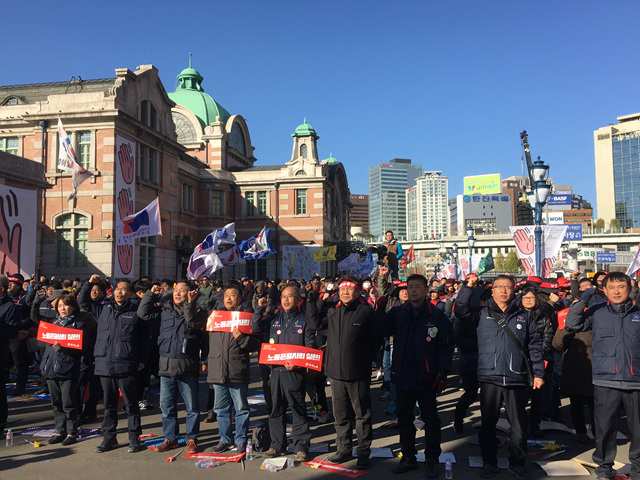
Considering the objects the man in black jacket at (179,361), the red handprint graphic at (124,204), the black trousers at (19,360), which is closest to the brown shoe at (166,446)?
the man in black jacket at (179,361)

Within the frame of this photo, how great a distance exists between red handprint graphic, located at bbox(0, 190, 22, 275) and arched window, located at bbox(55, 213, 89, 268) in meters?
6.15

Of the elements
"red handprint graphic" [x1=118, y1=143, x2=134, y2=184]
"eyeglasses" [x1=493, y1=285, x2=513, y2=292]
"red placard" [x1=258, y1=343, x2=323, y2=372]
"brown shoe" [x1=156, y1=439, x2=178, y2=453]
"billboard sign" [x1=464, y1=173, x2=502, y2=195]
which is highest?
"billboard sign" [x1=464, y1=173, x2=502, y2=195]

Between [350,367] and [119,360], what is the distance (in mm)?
2866

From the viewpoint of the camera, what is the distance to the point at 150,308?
6.71 metres

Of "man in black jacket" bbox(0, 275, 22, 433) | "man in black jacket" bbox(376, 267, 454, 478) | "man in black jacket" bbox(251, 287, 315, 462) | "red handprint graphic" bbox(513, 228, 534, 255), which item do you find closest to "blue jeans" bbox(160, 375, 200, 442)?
"man in black jacket" bbox(251, 287, 315, 462)

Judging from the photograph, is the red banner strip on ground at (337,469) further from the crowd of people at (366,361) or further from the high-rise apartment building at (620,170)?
the high-rise apartment building at (620,170)

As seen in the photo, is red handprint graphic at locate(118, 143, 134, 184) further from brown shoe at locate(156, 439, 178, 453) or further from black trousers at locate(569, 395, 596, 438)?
black trousers at locate(569, 395, 596, 438)

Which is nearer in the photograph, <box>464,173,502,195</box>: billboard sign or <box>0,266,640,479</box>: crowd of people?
<box>0,266,640,479</box>: crowd of people

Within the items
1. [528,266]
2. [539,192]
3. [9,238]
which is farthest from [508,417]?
[9,238]

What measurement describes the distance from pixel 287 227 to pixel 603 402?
111ft

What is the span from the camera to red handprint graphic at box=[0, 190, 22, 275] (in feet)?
54.1

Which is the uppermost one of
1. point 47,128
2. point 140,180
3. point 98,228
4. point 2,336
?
point 47,128

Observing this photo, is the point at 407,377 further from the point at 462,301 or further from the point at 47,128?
the point at 47,128

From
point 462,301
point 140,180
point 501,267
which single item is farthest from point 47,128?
point 501,267
